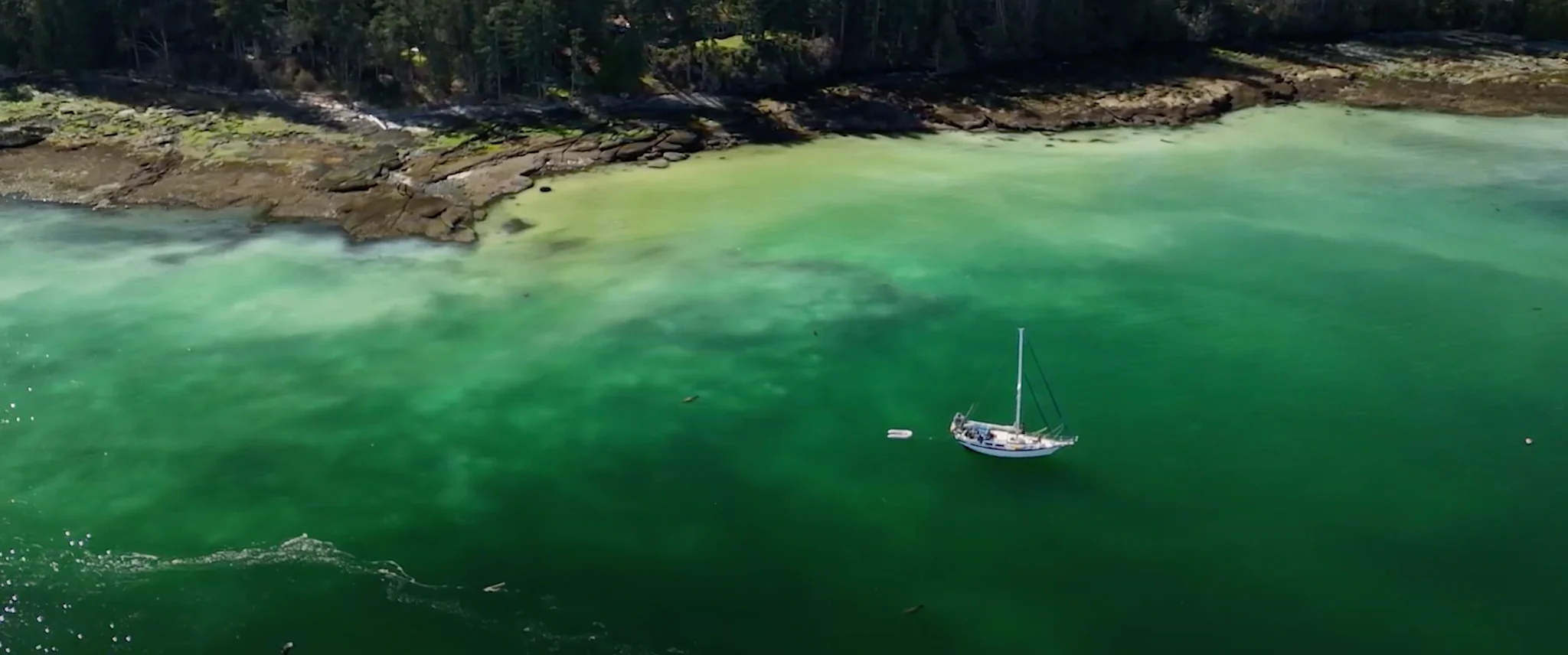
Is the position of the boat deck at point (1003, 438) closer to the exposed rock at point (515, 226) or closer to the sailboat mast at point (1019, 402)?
the sailboat mast at point (1019, 402)

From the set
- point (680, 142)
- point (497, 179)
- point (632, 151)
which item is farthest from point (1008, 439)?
point (680, 142)

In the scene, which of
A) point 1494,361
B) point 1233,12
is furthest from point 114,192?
point 1233,12

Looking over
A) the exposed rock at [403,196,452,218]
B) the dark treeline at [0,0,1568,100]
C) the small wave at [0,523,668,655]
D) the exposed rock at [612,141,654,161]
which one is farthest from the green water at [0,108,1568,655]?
the dark treeline at [0,0,1568,100]

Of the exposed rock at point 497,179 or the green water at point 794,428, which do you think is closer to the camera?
the green water at point 794,428

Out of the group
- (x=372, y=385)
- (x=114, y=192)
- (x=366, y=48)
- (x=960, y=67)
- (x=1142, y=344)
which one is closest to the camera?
(x=372, y=385)

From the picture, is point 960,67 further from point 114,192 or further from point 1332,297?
point 114,192

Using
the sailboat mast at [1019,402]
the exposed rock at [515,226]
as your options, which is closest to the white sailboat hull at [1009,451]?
the sailboat mast at [1019,402]
